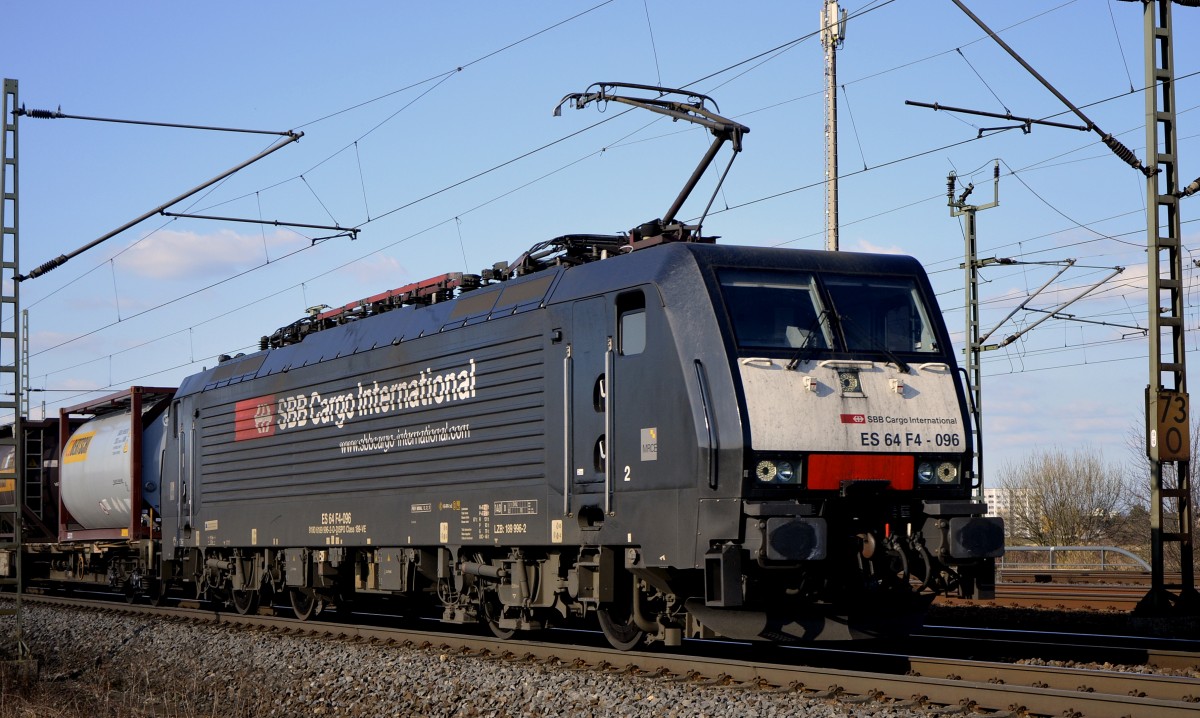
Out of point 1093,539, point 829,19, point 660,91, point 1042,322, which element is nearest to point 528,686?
point 660,91

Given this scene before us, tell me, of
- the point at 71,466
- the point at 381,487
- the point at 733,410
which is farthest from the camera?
the point at 71,466

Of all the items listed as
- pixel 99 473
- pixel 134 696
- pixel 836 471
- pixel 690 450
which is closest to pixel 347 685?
pixel 134 696

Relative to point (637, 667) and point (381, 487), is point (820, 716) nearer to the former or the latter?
point (637, 667)

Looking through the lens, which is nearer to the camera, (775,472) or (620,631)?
(775,472)

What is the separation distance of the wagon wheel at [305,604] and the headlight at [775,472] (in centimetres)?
948

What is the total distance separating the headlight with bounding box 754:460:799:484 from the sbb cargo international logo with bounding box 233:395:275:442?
33.2 feet

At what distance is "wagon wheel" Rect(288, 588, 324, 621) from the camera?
18656mm

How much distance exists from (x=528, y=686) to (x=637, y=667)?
1018mm

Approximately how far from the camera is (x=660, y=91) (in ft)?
48.4

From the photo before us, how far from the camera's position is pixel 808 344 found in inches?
465

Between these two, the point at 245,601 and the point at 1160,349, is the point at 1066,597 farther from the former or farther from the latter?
the point at 245,601

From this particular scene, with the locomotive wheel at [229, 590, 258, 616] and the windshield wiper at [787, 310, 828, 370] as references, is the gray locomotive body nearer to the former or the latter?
the windshield wiper at [787, 310, 828, 370]

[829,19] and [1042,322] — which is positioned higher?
[829,19]

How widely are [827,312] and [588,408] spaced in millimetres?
2411
